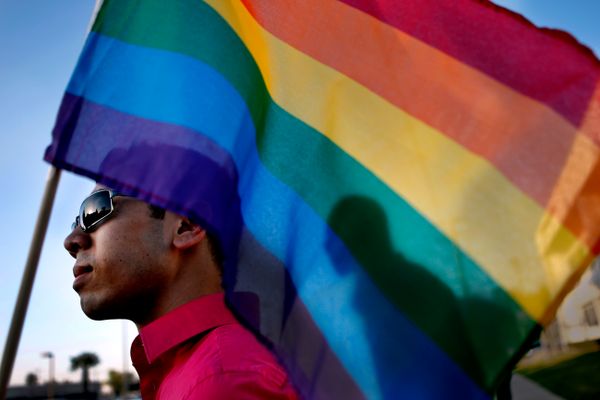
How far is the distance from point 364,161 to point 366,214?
163 mm

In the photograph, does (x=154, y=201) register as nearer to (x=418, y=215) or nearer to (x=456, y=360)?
(x=418, y=215)

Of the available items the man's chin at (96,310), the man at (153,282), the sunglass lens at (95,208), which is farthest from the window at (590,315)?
the sunglass lens at (95,208)

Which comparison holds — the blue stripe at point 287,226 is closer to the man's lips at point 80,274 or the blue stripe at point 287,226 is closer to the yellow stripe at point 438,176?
the yellow stripe at point 438,176

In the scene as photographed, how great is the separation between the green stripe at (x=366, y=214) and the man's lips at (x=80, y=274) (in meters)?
0.80

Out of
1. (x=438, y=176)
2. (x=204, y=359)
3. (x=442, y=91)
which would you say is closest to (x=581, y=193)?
(x=438, y=176)

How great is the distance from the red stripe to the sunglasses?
3.69ft

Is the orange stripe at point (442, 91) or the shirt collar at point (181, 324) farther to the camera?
the shirt collar at point (181, 324)

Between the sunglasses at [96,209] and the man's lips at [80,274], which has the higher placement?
the sunglasses at [96,209]

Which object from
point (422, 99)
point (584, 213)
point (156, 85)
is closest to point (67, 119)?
point (156, 85)

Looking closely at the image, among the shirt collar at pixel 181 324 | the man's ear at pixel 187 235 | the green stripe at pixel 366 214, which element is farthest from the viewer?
the man's ear at pixel 187 235

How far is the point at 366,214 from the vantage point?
1843mm

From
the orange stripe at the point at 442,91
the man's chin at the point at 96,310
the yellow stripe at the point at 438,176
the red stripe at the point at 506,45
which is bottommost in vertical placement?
the man's chin at the point at 96,310

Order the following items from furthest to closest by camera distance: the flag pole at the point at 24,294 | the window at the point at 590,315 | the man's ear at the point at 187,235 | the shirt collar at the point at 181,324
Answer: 1. the man's ear at the point at 187,235
2. the shirt collar at the point at 181,324
3. the flag pole at the point at 24,294
4. the window at the point at 590,315

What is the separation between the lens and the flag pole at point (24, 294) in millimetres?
2129
